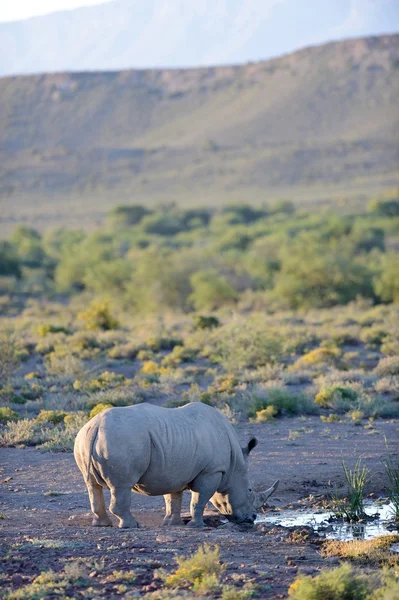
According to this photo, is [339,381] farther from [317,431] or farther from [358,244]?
[358,244]

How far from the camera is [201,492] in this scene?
31.8 ft

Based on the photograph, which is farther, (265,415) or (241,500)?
(265,415)

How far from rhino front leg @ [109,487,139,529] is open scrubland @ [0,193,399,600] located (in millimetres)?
180

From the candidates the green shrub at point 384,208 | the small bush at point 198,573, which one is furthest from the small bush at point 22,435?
the green shrub at point 384,208

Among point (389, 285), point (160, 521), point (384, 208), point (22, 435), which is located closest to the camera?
point (160, 521)

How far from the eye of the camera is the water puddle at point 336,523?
31.9ft

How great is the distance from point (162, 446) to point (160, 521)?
1.21m

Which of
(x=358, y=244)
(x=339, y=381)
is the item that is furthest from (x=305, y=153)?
(x=339, y=381)

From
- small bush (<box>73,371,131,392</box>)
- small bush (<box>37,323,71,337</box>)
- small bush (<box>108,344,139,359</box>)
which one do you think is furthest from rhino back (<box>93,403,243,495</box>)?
small bush (<box>37,323,71,337</box>)

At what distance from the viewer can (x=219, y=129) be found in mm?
105188

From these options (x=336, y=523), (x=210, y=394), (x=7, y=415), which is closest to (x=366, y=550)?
(x=336, y=523)

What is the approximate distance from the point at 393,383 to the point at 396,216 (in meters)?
52.4

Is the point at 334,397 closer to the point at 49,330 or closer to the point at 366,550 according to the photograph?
the point at 366,550

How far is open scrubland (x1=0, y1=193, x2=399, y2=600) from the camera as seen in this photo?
763cm
